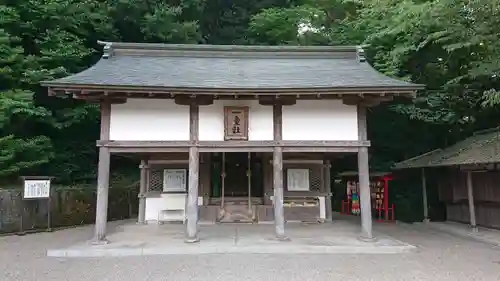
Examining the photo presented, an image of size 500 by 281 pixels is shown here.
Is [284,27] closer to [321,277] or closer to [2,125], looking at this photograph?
[2,125]

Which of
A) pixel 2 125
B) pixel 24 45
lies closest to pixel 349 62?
pixel 2 125

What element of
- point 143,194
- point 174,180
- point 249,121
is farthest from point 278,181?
point 143,194

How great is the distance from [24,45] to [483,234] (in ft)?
62.7

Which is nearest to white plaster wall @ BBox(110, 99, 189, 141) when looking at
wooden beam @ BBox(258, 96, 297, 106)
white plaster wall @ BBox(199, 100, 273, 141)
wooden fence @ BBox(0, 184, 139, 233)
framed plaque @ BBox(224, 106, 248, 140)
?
white plaster wall @ BBox(199, 100, 273, 141)

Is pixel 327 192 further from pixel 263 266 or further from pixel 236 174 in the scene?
pixel 263 266

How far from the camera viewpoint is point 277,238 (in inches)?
379

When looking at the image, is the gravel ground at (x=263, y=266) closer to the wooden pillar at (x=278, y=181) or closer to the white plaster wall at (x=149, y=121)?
the wooden pillar at (x=278, y=181)

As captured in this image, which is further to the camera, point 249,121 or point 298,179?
point 298,179

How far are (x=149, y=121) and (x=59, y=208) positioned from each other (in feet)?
20.0

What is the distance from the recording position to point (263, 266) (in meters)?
7.44

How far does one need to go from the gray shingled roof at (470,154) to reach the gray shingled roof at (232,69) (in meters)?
3.57

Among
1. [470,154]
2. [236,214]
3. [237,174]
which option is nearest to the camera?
[470,154]

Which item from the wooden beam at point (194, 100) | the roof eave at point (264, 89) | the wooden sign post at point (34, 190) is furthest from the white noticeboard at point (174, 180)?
the roof eave at point (264, 89)

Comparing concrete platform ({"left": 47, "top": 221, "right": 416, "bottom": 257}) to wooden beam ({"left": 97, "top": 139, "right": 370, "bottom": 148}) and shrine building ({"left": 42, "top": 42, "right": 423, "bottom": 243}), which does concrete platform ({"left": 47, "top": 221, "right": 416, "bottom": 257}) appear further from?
wooden beam ({"left": 97, "top": 139, "right": 370, "bottom": 148})
